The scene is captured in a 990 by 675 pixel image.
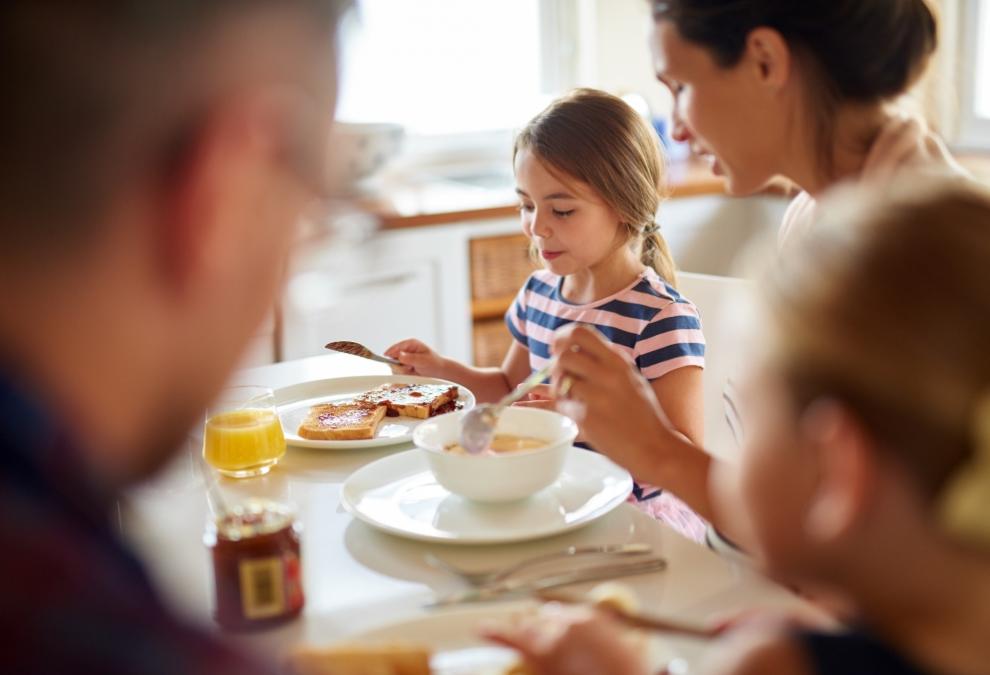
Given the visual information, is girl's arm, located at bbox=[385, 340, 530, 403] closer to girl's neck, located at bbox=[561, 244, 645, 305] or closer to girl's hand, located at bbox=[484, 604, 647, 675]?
girl's neck, located at bbox=[561, 244, 645, 305]

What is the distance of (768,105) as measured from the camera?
51.1 inches

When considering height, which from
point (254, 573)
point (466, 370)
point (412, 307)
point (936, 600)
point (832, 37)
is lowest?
point (412, 307)

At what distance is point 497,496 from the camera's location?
3.77ft

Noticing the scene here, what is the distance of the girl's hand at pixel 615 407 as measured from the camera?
120 centimetres

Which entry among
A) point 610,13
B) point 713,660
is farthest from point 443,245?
point 713,660

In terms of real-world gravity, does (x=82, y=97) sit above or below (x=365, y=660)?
above

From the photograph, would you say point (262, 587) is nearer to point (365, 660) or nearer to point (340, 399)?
point (365, 660)

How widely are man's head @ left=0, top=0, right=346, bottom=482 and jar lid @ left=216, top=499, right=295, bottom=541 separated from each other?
45cm

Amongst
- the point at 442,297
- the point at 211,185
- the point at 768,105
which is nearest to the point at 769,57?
the point at 768,105

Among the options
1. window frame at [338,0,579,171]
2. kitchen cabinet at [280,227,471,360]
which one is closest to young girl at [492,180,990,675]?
kitchen cabinet at [280,227,471,360]

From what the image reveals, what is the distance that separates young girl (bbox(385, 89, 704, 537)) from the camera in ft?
5.87

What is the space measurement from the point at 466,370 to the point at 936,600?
1347 millimetres

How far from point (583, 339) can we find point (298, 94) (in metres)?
0.77

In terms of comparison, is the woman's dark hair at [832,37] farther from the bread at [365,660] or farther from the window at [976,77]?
the window at [976,77]
